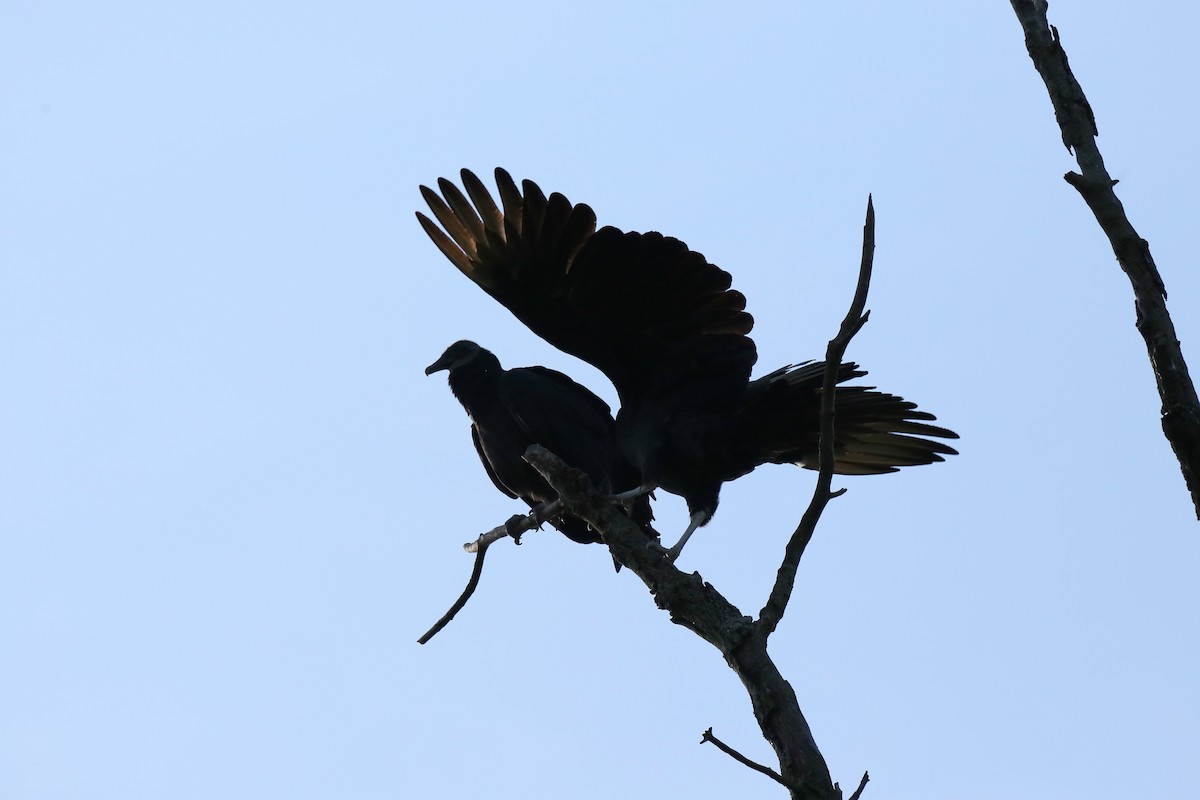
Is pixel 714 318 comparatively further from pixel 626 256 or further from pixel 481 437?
pixel 481 437

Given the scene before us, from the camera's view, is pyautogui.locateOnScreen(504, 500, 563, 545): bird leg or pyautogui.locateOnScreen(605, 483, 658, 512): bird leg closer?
pyautogui.locateOnScreen(605, 483, 658, 512): bird leg

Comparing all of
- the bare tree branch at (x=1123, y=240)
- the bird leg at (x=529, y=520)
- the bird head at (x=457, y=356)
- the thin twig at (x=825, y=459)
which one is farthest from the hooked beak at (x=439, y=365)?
the bare tree branch at (x=1123, y=240)

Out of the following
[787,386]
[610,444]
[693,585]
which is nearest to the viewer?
[693,585]

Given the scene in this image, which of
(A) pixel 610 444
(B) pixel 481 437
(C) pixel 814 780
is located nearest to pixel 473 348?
(B) pixel 481 437

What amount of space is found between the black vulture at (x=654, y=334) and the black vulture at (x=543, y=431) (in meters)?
0.37

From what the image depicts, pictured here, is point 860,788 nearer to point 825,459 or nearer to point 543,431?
point 825,459

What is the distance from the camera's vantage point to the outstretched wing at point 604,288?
5.42 metres

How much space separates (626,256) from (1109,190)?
2.45m

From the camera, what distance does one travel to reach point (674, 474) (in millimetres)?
5500

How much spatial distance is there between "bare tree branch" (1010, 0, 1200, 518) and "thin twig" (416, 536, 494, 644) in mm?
2465

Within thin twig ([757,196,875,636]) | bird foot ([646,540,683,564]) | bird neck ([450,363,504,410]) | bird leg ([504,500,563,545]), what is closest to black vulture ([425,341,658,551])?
bird neck ([450,363,504,410])

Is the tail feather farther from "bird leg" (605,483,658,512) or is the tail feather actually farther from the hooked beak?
the hooked beak

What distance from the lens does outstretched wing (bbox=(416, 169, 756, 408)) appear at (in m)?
5.42

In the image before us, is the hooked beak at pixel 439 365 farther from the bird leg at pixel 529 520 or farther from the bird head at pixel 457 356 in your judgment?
the bird leg at pixel 529 520
